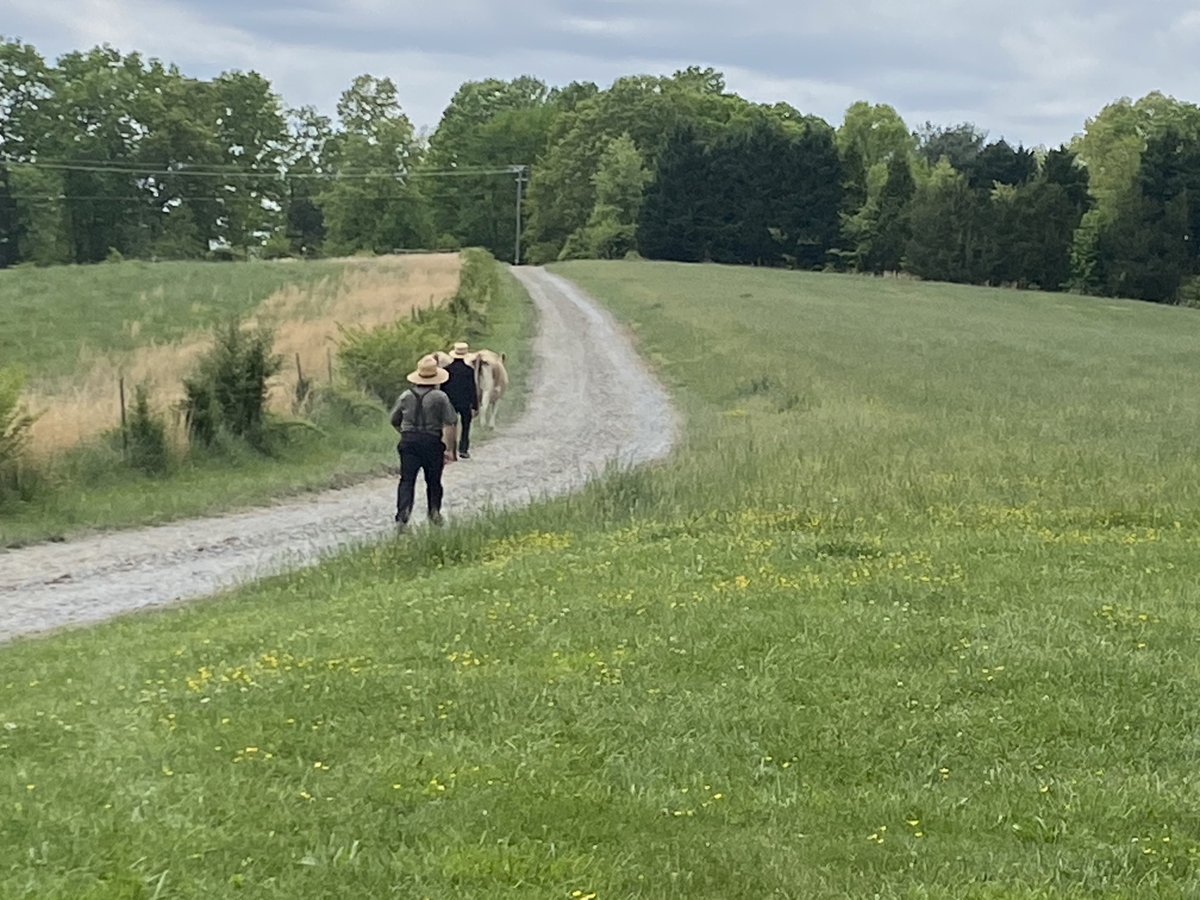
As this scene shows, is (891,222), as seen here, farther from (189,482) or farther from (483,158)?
(189,482)

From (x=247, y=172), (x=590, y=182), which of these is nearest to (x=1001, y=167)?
(x=590, y=182)

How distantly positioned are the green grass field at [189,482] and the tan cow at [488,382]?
168cm

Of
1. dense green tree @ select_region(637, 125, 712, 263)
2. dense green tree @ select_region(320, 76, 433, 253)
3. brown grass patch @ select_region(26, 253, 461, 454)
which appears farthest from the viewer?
dense green tree @ select_region(320, 76, 433, 253)

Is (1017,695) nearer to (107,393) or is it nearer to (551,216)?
(107,393)

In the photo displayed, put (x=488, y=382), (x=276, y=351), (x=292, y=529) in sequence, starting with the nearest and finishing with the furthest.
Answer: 1. (x=292, y=529)
2. (x=488, y=382)
3. (x=276, y=351)

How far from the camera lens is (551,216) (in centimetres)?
10962

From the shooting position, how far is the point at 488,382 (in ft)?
71.6

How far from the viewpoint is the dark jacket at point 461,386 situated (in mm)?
19016

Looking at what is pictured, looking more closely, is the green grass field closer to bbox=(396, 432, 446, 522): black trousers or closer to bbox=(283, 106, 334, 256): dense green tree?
bbox=(396, 432, 446, 522): black trousers

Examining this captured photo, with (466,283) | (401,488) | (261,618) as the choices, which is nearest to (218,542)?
(401,488)

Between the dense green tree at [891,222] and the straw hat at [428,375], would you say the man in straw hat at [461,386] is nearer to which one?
the straw hat at [428,375]

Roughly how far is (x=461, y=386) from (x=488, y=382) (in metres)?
2.78

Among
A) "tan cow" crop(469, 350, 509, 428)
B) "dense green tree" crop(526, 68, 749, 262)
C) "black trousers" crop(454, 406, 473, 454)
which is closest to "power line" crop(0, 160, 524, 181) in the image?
"dense green tree" crop(526, 68, 749, 262)

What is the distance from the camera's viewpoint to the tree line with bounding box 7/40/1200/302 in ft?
256
